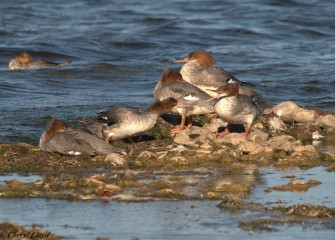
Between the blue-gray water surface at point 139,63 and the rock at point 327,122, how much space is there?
8.17 ft

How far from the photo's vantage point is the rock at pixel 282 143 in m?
11.0

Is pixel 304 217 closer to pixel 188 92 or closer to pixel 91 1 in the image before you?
pixel 188 92

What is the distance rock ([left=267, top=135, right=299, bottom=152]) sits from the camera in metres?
11.0

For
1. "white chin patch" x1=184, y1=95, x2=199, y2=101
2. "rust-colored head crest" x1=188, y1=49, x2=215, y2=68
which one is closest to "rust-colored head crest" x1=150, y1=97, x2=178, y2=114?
"white chin patch" x1=184, y1=95, x2=199, y2=101

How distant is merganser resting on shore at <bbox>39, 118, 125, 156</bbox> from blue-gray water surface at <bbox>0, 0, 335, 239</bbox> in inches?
59.7

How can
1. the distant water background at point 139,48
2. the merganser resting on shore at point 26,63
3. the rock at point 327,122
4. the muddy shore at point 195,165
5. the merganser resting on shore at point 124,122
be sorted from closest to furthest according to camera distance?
the muddy shore at point 195,165, the merganser resting on shore at point 124,122, the rock at point 327,122, the distant water background at point 139,48, the merganser resting on shore at point 26,63

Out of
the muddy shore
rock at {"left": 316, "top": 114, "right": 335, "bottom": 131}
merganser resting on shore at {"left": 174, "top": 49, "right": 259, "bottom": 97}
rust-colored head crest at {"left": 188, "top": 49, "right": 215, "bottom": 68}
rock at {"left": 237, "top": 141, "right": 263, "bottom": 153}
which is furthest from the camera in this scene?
rust-colored head crest at {"left": 188, "top": 49, "right": 215, "bottom": 68}

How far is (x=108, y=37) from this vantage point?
2497 cm

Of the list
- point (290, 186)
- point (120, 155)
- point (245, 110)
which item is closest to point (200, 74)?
point (245, 110)

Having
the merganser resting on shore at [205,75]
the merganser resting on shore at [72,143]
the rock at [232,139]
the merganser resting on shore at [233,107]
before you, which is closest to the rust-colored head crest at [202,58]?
the merganser resting on shore at [205,75]

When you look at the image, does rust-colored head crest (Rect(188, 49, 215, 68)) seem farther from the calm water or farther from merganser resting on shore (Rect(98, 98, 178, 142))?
the calm water

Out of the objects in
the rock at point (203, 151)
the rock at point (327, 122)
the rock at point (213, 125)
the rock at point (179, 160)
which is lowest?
the rock at point (327, 122)

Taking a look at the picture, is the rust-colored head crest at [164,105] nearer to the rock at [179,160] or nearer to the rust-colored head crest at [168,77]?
the rust-colored head crest at [168,77]

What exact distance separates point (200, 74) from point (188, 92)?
170cm
